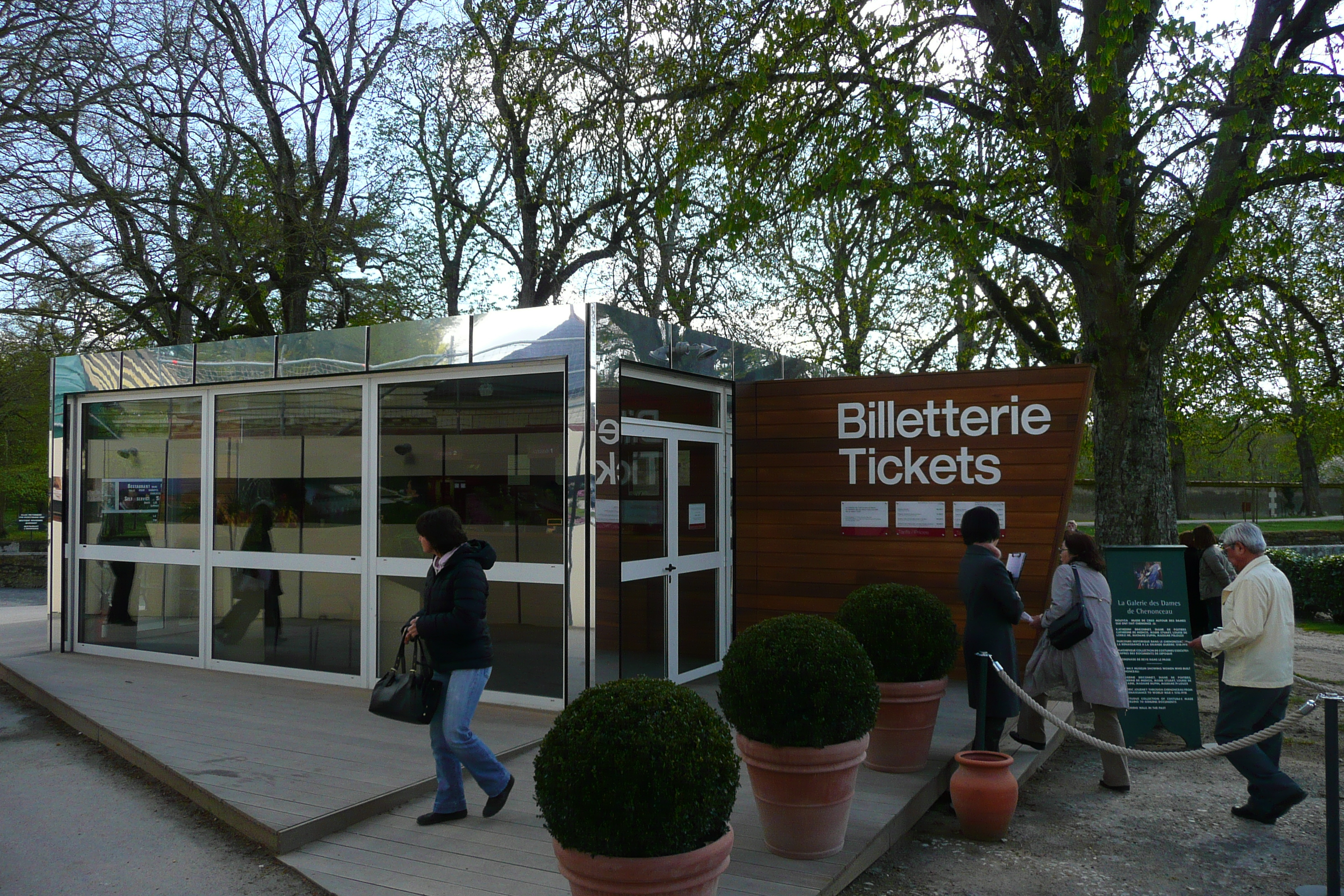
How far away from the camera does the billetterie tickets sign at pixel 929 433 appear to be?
7996mm

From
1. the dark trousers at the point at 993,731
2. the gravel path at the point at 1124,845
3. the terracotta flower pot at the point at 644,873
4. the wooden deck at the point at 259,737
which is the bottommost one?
the gravel path at the point at 1124,845

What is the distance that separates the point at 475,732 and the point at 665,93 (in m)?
7.32

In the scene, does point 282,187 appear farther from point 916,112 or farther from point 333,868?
point 333,868

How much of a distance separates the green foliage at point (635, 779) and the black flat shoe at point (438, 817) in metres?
1.67

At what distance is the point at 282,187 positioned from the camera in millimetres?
16578

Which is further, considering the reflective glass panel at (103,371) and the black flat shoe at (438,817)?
the reflective glass panel at (103,371)

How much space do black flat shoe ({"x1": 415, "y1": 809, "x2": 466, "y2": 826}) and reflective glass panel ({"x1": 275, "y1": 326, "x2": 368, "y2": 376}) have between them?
4.14 meters

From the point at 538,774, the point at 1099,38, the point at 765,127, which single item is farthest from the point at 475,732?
the point at 1099,38

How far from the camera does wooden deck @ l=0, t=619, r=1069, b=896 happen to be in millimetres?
4258

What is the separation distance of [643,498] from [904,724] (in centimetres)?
283

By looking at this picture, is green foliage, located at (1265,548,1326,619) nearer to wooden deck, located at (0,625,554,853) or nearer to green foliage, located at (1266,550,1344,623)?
green foliage, located at (1266,550,1344,623)

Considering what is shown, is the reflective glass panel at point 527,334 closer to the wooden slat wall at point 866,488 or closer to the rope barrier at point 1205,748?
the wooden slat wall at point 866,488

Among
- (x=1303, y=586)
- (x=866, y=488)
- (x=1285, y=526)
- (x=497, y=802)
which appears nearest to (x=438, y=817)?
(x=497, y=802)

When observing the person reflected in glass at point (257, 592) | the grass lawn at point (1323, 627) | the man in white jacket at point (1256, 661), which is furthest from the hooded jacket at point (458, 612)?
the grass lawn at point (1323, 627)
